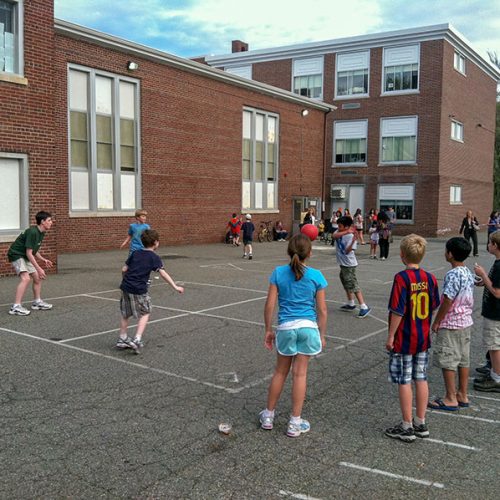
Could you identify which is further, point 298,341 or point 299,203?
point 299,203

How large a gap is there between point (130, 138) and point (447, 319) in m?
18.4

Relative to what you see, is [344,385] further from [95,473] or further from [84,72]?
[84,72]

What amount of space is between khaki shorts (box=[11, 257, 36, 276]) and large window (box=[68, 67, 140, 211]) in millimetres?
10678

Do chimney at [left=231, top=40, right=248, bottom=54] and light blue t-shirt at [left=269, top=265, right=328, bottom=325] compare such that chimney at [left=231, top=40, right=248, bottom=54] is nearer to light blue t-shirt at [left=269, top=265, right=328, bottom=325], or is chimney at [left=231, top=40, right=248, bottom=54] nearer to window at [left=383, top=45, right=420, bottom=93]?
window at [left=383, top=45, right=420, bottom=93]

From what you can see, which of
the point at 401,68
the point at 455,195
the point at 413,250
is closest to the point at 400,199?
the point at 455,195

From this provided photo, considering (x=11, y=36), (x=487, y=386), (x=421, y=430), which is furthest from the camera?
(x=11, y=36)

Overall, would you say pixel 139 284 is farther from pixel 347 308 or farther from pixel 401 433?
pixel 347 308

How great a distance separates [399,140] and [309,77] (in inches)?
303

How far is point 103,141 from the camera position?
822 inches

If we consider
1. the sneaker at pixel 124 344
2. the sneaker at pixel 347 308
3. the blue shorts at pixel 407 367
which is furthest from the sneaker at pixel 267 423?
the sneaker at pixel 347 308

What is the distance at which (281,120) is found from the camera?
30.4 meters

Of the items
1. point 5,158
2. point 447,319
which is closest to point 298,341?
point 447,319

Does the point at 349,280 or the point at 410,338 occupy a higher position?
the point at 410,338

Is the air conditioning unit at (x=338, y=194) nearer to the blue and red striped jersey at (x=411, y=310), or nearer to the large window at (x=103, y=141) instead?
the large window at (x=103, y=141)
